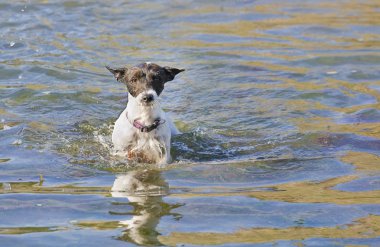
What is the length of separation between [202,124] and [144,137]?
179cm

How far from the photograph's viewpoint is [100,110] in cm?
1059

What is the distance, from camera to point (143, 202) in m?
7.08

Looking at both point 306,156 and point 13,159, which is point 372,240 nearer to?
point 306,156

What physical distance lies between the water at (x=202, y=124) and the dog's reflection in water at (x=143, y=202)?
0.05 ft

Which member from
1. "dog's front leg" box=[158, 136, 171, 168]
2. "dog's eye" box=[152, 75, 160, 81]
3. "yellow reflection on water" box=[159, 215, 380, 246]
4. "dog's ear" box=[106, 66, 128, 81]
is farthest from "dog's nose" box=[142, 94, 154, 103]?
"yellow reflection on water" box=[159, 215, 380, 246]

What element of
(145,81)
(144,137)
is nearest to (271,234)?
(145,81)

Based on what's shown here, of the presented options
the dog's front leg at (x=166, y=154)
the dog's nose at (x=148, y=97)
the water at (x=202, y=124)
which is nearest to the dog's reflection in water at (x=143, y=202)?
the water at (x=202, y=124)

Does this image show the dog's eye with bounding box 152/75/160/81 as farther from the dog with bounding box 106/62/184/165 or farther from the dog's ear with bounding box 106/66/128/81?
the dog's ear with bounding box 106/66/128/81

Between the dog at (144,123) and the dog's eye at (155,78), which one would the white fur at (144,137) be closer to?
the dog at (144,123)

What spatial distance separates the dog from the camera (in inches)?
324

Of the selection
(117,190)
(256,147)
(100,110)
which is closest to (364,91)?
(256,147)

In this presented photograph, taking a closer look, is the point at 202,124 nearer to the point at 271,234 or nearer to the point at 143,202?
the point at 143,202

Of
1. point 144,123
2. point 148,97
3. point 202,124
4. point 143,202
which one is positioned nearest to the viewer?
point 143,202

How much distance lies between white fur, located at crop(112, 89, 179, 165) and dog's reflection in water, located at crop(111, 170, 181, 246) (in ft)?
1.15
